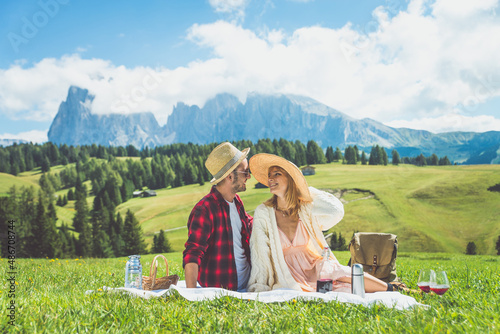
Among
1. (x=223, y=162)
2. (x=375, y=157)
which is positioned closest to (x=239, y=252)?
(x=223, y=162)

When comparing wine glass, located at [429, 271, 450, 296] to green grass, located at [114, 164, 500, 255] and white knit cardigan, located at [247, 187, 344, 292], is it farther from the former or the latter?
green grass, located at [114, 164, 500, 255]

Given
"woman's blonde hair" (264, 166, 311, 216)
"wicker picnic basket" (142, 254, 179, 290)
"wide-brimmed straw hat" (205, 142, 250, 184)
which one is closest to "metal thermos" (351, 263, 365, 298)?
"woman's blonde hair" (264, 166, 311, 216)

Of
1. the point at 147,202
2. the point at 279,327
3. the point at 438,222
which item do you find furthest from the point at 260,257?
the point at 147,202

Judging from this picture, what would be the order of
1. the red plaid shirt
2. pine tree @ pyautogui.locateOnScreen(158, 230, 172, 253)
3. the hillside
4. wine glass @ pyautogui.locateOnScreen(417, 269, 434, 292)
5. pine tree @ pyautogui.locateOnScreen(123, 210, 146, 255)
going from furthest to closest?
1. pine tree @ pyautogui.locateOnScreen(123, 210, 146, 255)
2. the hillside
3. pine tree @ pyautogui.locateOnScreen(158, 230, 172, 253)
4. the red plaid shirt
5. wine glass @ pyautogui.locateOnScreen(417, 269, 434, 292)

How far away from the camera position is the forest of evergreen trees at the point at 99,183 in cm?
6393

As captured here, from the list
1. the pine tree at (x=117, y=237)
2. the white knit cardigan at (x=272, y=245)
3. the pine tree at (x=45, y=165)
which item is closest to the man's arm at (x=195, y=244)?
the white knit cardigan at (x=272, y=245)

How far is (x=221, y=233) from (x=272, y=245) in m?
0.86

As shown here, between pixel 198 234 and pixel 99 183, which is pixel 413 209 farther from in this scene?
pixel 99 183

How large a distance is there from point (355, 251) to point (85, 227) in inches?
3312

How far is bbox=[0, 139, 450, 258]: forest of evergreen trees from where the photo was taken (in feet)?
210

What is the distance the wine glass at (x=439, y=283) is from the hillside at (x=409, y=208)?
196 ft

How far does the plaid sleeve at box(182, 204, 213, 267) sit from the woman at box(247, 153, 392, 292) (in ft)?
2.61

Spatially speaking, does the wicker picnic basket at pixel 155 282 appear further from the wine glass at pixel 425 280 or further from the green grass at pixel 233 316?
the wine glass at pixel 425 280

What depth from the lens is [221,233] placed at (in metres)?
6.08
